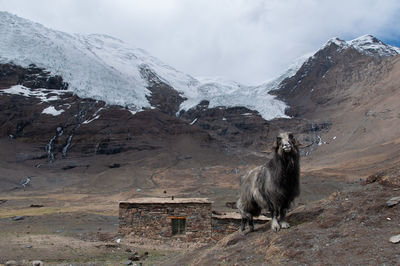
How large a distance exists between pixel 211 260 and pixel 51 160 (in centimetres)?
10542

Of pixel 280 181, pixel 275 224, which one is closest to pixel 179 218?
pixel 275 224

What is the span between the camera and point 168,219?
18641 mm

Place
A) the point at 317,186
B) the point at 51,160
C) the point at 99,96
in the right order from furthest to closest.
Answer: the point at 99,96 → the point at 51,160 → the point at 317,186

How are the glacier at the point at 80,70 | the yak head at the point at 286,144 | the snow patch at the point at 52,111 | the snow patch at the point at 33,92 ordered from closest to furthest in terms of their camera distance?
the yak head at the point at 286,144, the snow patch at the point at 52,111, the snow patch at the point at 33,92, the glacier at the point at 80,70

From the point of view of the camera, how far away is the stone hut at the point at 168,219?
1830 centimetres

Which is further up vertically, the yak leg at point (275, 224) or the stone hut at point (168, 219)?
the yak leg at point (275, 224)

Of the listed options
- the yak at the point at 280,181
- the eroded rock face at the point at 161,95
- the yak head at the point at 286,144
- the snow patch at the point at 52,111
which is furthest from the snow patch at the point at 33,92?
the yak head at the point at 286,144

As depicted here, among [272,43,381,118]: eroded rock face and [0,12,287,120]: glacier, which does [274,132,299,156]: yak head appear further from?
[272,43,381,118]: eroded rock face

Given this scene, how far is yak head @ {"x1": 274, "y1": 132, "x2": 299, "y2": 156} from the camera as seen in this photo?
6.31 m

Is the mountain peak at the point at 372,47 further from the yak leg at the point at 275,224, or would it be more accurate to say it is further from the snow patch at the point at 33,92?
the yak leg at the point at 275,224

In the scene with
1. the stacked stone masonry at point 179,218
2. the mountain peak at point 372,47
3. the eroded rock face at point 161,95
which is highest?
the mountain peak at point 372,47

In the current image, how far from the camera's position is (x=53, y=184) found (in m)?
80.7

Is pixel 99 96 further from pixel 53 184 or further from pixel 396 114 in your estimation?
pixel 396 114

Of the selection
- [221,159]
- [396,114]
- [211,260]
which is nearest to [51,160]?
[221,159]
